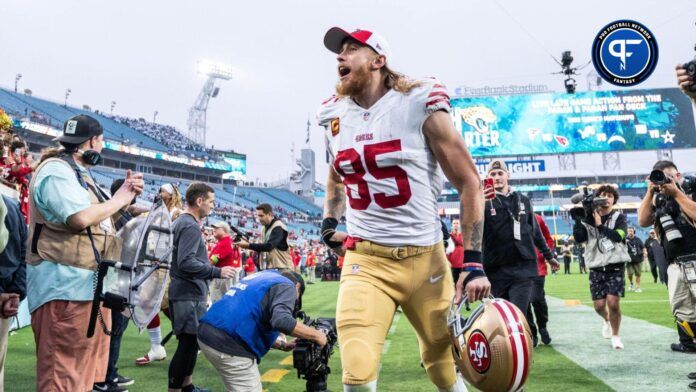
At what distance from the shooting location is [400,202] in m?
2.62

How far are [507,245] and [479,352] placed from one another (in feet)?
9.90

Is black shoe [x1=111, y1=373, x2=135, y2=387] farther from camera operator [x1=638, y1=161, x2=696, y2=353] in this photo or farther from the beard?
camera operator [x1=638, y1=161, x2=696, y2=353]

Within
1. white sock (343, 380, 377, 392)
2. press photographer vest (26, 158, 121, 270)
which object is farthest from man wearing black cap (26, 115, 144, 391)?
white sock (343, 380, 377, 392)

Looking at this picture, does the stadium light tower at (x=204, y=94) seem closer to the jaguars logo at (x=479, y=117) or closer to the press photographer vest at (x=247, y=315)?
the jaguars logo at (x=479, y=117)

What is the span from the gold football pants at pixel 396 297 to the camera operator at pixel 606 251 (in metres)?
4.21

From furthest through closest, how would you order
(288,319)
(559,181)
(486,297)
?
(559,181) < (288,319) < (486,297)

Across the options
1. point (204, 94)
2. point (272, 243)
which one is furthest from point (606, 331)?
point (204, 94)

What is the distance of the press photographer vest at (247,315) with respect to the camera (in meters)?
3.35

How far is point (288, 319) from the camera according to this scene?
321 centimetres

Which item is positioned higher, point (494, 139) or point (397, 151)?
point (494, 139)

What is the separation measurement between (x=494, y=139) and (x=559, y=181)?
3071 cm

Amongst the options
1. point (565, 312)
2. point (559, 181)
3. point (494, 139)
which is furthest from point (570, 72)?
point (559, 181)

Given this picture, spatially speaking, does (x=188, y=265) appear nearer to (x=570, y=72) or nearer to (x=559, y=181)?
(x=570, y=72)

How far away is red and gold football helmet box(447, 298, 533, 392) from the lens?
2.15 meters
